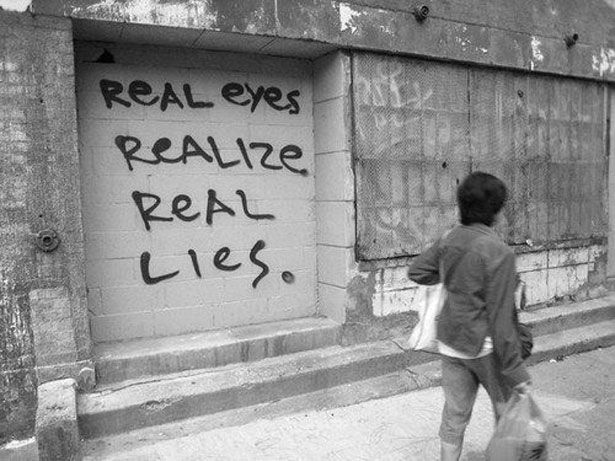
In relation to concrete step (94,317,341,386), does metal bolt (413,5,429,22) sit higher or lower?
higher

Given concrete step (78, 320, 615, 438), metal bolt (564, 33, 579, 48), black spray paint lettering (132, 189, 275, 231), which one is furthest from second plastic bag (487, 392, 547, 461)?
metal bolt (564, 33, 579, 48)

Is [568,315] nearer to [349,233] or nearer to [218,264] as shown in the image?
[349,233]

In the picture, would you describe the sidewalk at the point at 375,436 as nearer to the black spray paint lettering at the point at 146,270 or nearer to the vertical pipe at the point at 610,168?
the black spray paint lettering at the point at 146,270

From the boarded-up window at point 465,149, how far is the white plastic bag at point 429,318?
5.78 ft

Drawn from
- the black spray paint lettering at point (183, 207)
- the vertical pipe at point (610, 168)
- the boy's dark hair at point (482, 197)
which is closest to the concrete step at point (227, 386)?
the black spray paint lettering at point (183, 207)

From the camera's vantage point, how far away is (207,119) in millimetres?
4387

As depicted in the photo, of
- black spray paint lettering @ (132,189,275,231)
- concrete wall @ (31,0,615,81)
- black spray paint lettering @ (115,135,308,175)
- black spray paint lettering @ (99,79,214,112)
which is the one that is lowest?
black spray paint lettering @ (132,189,275,231)

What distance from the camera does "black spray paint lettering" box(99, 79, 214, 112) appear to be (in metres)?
4.07

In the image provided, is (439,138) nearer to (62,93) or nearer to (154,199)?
(154,199)

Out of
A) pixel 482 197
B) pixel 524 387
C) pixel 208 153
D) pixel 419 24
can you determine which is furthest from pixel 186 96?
pixel 524 387

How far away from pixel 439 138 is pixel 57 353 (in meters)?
3.64

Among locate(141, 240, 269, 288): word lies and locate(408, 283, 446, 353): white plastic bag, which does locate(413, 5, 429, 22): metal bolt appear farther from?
locate(408, 283, 446, 353): white plastic bag

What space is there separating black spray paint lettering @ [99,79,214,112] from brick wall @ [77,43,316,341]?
1 centimetres

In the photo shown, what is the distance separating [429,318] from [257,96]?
265cm
